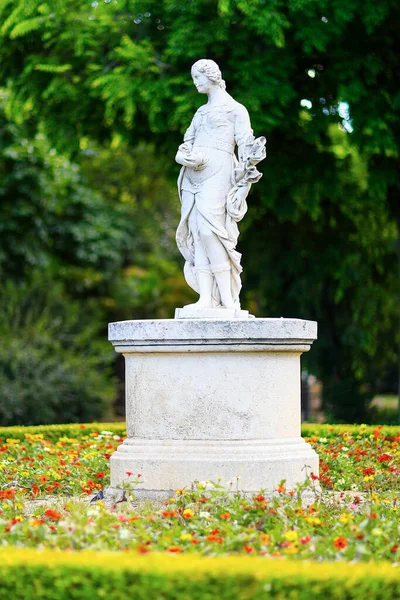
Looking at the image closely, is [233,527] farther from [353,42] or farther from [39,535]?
[353,42]

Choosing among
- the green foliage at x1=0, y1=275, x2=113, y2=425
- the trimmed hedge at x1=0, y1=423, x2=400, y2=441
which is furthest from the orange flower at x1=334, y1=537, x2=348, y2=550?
the green foliage at x1=0, y1=275, x2=113, y2=425

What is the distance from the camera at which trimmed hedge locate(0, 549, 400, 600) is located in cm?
435

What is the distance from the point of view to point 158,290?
27.2 meters

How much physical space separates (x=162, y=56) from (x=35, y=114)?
3002mm

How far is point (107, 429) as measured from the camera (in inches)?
471

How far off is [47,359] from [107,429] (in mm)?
7333

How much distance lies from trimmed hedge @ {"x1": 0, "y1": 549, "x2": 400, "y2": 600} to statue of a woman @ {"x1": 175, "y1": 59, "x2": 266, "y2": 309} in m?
3.77

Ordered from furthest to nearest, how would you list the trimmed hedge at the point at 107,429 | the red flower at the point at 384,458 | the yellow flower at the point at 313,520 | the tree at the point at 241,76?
the tree at the point at 241,76, the trimmed hedge at the point at 107,429, the red flower at the point at 384,458, the yellow flower at the point at 313,520

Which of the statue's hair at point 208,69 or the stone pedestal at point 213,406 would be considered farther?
the statue's hair at point 208,69

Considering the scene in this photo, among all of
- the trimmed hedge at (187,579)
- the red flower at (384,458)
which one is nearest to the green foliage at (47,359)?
the red flower at (384,458)

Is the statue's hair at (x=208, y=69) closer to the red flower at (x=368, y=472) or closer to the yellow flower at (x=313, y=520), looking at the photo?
the red flower at (x=368, y=472)

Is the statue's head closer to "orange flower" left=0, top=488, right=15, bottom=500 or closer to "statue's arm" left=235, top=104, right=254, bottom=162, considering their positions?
"statue's arm" left=235, top=104, right=254, bottom=162

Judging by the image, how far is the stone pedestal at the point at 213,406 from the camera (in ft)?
24.1

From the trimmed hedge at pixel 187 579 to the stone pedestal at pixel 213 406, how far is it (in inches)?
108
